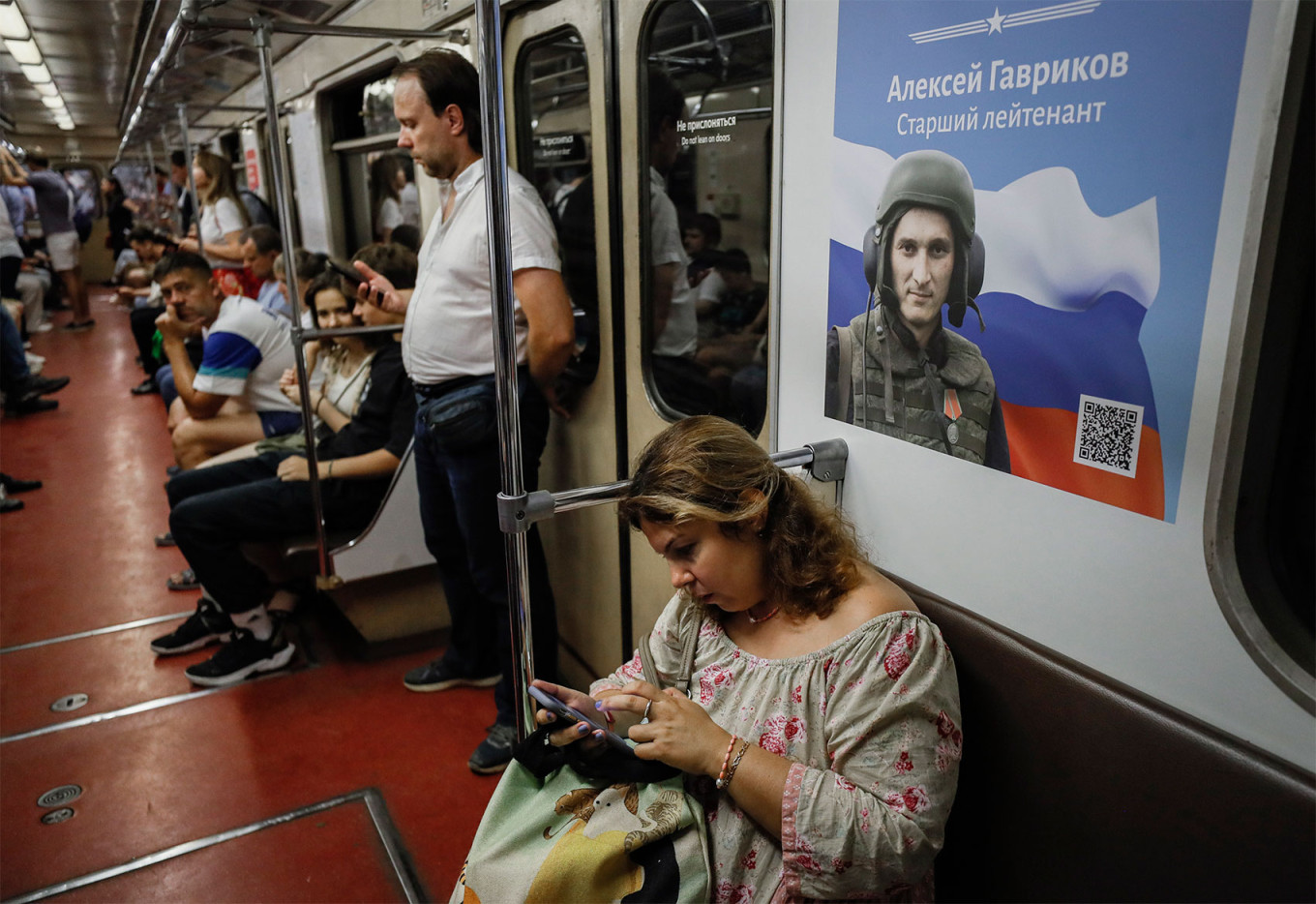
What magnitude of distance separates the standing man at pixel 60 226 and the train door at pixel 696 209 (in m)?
9.25

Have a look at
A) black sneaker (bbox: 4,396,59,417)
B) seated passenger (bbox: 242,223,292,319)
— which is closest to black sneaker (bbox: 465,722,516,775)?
seated passenger (bbox: 242,223,292,319)

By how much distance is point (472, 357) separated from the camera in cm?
263

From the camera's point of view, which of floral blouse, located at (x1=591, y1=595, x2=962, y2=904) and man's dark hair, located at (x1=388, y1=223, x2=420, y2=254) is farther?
man's dark hair, located at (x1=388, y1=223, x2=420, y2=254)

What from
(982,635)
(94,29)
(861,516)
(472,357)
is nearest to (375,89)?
(94,29)

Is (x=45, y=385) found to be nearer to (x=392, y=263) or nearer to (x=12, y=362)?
(x=12, y=362)

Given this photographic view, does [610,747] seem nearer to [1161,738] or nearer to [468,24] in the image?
[1161,738]

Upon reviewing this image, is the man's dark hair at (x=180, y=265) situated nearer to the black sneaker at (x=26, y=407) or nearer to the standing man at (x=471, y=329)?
the standing man at (x=471, y=329)

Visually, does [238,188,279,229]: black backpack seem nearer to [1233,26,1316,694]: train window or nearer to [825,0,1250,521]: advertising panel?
[825,0,1250,521]: advertising panel

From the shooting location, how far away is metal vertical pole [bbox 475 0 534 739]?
1.24m

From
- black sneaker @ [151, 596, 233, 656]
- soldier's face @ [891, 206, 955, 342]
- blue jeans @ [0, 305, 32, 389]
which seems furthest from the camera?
blue jeans @ [0, 305, 32, 389]

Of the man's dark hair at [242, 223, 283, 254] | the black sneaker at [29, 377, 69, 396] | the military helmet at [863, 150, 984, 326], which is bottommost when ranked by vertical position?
the black sneaker at [29, 377, 69, 396]

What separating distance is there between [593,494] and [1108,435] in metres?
0.75

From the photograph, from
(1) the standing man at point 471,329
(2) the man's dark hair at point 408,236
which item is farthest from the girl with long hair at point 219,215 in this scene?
(1) the standing man at point 471,329

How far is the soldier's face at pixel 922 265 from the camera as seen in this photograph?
147cm
